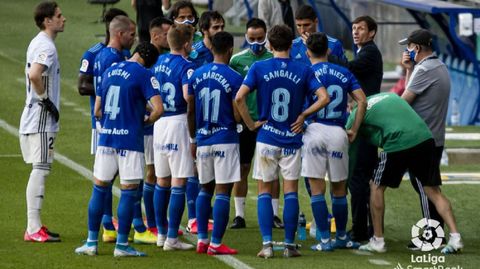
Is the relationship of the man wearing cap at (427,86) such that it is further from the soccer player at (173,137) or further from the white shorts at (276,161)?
the soccer player at (173,137)

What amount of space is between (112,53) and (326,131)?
2.01 metres

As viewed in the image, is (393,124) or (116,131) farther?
(393,124)

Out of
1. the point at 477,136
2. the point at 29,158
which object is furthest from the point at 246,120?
the point at 477,136

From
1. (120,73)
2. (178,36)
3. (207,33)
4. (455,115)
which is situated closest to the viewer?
(120,73)

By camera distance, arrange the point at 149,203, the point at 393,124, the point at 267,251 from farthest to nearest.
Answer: the point at 149,203 → the point at 393,124 → the point at 267,251

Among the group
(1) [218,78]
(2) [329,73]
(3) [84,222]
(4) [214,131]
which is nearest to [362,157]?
(2) [329,73]

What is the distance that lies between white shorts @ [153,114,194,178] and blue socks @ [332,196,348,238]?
4.22 feet

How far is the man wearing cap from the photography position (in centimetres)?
1326

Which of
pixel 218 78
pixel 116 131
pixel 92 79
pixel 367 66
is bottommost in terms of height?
pixel 116 131

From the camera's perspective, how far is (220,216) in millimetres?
12578

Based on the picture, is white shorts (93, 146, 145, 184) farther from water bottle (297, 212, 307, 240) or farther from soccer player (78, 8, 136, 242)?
water bottle (297, 212, 307, 240)

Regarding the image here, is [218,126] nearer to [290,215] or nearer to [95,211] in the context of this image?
[290,215]

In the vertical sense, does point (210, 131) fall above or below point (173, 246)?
above

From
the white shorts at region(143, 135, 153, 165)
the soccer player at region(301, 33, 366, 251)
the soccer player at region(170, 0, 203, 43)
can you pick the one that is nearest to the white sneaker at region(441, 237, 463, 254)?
the soccer player at region(301, 33, 366, 251)
